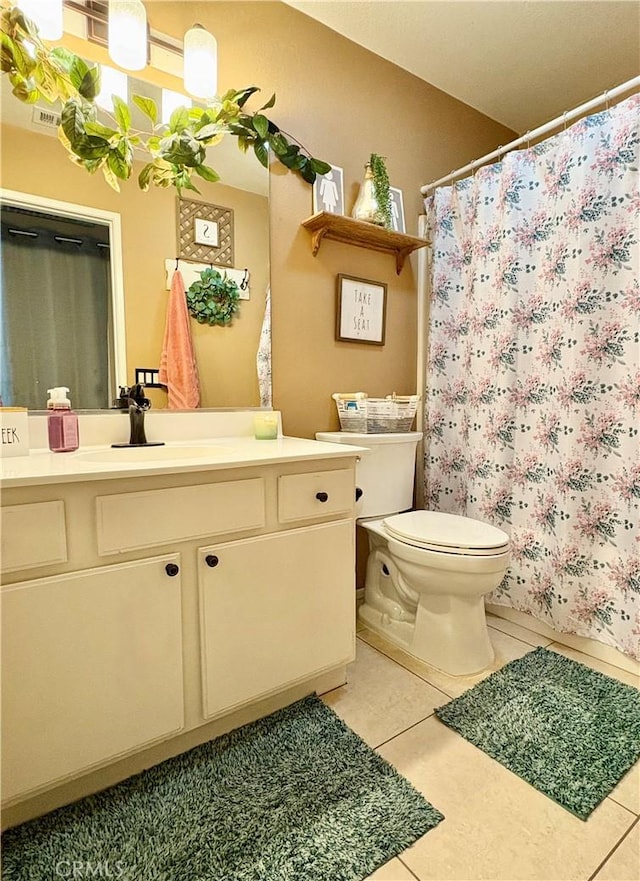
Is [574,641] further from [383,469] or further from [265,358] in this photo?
[265,358]

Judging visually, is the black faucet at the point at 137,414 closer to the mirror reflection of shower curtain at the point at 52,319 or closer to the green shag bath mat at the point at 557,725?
the mirror reflection of shower curtain at the point at 52,319

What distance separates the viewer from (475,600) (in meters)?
1.53

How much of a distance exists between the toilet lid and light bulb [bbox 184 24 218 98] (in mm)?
1656

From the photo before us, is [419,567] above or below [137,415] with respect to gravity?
below

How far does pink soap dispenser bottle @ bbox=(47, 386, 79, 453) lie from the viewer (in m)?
1.23

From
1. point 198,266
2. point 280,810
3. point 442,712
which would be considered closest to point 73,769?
point 280,810

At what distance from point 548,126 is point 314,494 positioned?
1.60 metres

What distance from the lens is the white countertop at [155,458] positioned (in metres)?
0.91

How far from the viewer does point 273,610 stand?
4.03 feet

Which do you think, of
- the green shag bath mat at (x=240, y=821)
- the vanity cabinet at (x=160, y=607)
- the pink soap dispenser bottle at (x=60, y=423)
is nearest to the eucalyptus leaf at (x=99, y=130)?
the pink soap dispenser bottle at (x=60, y=423)

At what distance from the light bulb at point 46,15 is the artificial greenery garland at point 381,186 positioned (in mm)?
1119

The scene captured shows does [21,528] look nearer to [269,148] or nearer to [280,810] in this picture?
[280,810]

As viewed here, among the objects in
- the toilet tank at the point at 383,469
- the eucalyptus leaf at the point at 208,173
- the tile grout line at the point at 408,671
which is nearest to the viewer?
the tile grout line at the point at 408,671

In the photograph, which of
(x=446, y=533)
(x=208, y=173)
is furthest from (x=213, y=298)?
(x=446, y=533)
